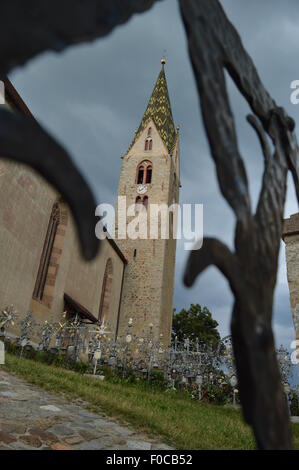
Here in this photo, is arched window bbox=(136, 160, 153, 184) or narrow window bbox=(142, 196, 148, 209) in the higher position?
arched window bbox=(136, 160, 153, 184)

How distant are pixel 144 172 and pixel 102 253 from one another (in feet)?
47.1

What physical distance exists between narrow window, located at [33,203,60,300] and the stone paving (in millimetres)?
8835

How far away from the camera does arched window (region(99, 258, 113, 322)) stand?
65.4 ft

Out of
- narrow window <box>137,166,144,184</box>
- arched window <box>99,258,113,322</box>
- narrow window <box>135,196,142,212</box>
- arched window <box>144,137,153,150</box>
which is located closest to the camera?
arched window <box>99,258,113,322</box>

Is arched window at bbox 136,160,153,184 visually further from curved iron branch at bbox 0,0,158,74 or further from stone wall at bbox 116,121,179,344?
curved iron branch at bbox 0,0,158,74

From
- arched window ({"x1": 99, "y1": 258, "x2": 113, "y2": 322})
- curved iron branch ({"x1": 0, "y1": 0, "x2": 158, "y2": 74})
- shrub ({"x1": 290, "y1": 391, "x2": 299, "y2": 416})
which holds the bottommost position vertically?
shrub ({"x1": 290, "y1": 391, "x2": 299, "y2": 416})

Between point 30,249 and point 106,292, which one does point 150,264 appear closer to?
point 106,292

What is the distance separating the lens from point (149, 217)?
961 inches

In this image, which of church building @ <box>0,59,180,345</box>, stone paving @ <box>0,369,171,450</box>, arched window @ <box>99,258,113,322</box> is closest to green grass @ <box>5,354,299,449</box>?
stone paving @ <box>0,369,171,450</box>

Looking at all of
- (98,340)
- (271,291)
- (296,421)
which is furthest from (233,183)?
(98,340)

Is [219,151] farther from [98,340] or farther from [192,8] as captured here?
[98,340]

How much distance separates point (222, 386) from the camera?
10.1m

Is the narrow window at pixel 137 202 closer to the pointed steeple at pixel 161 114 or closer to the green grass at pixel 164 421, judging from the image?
the pointed steeple at pixel 161 114

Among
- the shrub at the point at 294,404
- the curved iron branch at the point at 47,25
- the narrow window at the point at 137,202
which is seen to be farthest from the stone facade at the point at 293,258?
the narrow window at the point at 137,202
